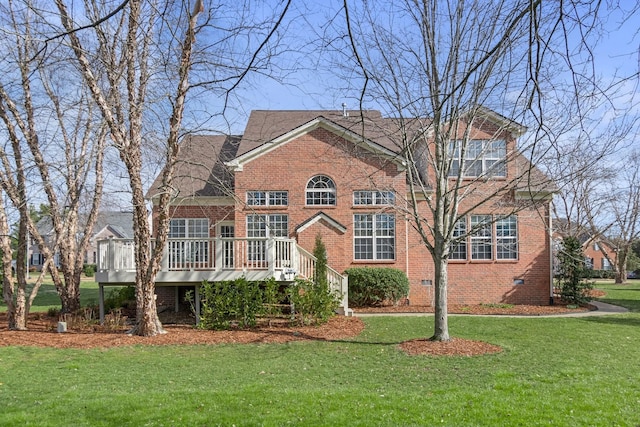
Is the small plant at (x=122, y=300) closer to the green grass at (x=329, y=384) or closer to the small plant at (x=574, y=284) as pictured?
the green grass at (x=329, y=384)

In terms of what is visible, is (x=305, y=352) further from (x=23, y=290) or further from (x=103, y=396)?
(x=23, y=290)

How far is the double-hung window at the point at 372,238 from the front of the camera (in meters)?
19.0

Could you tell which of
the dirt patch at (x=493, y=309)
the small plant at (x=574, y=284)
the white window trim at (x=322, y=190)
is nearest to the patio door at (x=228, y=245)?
the white window trim at (x=322, y=190)

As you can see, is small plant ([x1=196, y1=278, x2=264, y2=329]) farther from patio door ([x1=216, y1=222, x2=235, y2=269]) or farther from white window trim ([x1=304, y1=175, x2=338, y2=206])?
white window trim ([x1=304, y1=175, x2=338, y2=206])

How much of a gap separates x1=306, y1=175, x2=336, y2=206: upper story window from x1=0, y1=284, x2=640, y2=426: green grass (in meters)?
7.75

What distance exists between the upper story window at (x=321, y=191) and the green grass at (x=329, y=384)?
7.75 m

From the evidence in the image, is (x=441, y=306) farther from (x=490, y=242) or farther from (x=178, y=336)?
(x=490, y=242)

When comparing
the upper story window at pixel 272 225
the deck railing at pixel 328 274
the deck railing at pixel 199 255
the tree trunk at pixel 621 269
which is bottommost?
the tree trunk at pixel 621 269

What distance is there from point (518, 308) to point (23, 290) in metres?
15.0

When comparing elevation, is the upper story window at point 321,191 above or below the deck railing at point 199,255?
above

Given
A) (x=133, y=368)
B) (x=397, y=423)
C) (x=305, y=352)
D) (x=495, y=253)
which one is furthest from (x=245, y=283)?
(x=495, y=253)

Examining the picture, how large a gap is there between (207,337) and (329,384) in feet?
17.9

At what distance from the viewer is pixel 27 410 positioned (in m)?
6.12

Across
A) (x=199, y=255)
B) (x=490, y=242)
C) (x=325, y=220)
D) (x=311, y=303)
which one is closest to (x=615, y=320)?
(x=490, y=242)
